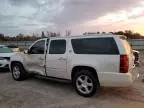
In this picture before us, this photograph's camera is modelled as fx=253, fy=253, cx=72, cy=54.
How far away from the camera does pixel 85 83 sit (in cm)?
779

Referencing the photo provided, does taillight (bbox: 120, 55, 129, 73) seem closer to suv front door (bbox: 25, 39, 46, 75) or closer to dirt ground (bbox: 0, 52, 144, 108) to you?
dirt ground (bbox: 0, 52, 144, 108)

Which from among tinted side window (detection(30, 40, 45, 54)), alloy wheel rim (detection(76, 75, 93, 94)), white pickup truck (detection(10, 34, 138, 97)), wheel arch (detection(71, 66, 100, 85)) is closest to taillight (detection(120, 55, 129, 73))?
white pickup truck (detection(10, 34, 138, 97))

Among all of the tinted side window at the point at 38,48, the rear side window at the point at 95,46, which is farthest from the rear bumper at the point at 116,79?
the tinted side window at the point at 38,48

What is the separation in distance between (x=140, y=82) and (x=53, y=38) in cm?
378

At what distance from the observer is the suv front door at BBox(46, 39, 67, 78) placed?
840 centimetres

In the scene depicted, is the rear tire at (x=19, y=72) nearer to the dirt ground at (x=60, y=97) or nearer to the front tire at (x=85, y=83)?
the dirt ground at (x=60, y=97)

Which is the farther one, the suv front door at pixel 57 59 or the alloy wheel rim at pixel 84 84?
the suv front door at pixel 57 59

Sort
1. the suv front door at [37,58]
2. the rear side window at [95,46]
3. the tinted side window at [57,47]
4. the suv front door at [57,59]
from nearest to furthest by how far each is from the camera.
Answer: the rear side window at [95,46]
the suv front door at [57,59]
the tinted side window at [57,47]
the suv front door at [37,58]

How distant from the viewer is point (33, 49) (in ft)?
32.3

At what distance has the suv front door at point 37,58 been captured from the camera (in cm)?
927

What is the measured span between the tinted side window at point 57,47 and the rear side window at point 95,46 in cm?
43

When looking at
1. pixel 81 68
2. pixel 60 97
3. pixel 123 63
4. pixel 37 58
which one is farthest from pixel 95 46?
pixel 37 58

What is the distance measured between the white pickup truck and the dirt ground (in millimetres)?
461

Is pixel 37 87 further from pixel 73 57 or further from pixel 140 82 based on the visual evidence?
pixel 140 82
